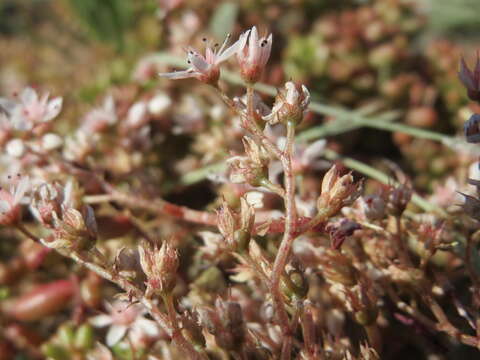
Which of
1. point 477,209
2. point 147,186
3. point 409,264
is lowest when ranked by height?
point 147,186

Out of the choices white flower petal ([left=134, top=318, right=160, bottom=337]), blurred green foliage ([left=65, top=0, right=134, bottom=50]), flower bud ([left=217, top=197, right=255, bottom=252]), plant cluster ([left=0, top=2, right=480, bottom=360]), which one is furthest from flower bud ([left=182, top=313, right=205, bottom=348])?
blurred green foliage ([left=65, top=0, right=134, bottom=50])

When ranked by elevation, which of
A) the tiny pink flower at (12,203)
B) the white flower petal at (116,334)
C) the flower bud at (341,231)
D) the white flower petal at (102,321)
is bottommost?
the white flower petal at (102,321)

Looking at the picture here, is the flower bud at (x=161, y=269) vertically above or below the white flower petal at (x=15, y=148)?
above

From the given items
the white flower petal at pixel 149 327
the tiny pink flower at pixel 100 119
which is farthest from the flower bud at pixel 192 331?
→ the tiny pink flower at pixel 100 119

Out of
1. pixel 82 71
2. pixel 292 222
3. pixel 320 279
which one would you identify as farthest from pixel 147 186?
pixel 82 71

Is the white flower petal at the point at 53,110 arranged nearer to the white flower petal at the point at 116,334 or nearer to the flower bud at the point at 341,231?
the white flower petal at the point at 116,334

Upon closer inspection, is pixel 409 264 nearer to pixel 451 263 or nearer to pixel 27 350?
pixel 451 263

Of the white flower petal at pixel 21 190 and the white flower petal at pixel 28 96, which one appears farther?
the white flower petal at pixel 28 96

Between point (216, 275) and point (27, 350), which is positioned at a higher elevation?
point (216, 275)
